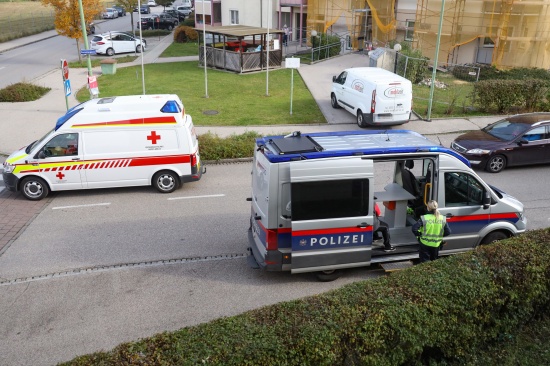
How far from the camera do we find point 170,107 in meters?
12.9

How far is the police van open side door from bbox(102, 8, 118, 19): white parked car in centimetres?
5586

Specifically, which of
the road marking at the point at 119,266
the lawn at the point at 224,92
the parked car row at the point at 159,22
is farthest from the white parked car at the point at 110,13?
the road marking at the point at 119,266

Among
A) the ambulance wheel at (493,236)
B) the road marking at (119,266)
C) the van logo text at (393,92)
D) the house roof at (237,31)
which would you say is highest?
the house roof at (237,31)

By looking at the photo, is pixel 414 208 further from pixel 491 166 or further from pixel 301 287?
pixel 491 166

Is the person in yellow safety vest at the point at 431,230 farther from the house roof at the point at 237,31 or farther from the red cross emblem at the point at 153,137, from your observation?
→ the house roof at the point at 237,31

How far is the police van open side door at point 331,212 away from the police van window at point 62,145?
6.71 m

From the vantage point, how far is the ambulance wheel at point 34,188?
41.7 feet

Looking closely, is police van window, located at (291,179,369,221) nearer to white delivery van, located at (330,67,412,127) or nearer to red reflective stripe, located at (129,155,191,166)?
red reflective stripe, located at (129,155,191,166)

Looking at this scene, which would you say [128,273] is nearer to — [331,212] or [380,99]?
[331,212]

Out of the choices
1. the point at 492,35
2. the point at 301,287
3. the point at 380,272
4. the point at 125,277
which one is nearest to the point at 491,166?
the point at 380,272

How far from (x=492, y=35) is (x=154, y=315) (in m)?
27.1

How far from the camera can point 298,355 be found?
5.37m

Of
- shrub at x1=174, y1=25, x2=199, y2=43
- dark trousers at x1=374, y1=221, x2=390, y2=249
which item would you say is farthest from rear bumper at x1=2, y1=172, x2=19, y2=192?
shrub at x1=174, y1=25, x2=199, y2=43

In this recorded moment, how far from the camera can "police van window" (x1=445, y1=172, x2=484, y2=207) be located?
9234mm
